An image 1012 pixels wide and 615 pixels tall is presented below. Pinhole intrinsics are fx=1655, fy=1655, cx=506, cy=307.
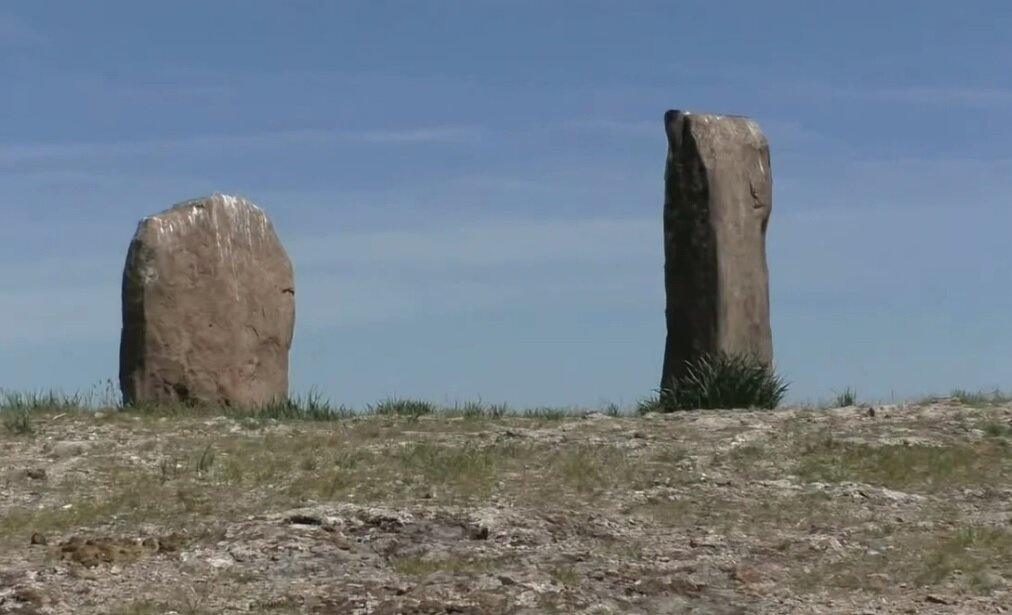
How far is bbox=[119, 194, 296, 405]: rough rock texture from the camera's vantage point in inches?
603

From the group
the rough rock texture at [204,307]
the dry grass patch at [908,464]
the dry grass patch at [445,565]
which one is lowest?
the dry grass patch at [445,565]

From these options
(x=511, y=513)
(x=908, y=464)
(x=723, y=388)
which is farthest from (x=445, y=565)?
(x=723, y=388)

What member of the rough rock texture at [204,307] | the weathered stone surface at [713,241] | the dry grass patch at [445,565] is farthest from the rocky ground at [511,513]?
the weathered stone surface at [713,241]

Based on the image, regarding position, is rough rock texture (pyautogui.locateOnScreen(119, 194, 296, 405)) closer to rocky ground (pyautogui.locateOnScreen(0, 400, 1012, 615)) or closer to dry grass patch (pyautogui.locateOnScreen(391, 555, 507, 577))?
rocky ground (pyautogui.locateOnScreen(0, 400, 1012, 615))

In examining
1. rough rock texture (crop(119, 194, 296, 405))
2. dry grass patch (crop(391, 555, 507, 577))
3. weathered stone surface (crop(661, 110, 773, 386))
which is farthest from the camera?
weathered stone surface (crop(661, 110, 773, 386))

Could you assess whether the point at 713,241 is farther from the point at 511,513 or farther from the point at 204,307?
the point at 511,513

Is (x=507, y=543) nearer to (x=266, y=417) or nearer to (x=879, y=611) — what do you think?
(x=879, y=611)

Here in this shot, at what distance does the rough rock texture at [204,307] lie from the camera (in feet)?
50.3

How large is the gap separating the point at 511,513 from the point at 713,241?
5.74 metres

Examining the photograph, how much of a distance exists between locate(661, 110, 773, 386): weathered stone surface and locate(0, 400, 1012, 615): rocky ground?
5.72 feet

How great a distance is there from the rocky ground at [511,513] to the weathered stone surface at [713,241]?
1742mm

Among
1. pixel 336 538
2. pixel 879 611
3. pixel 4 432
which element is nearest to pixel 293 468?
pixel 336 538

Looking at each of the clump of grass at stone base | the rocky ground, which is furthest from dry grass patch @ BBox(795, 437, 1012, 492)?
the clump of grass at stone base

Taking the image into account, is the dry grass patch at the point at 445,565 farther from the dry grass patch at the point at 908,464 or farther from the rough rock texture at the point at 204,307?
the rough rock texture at the point at 204,307
